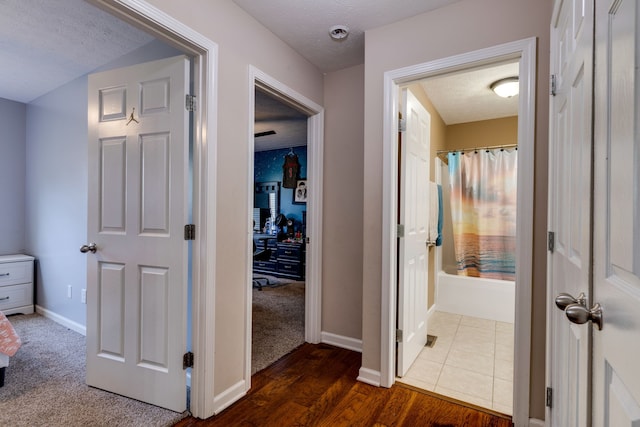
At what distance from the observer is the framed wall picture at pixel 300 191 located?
5.97 meters

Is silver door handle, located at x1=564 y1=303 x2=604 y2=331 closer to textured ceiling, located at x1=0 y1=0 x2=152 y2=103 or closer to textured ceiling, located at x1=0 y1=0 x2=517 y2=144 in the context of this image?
textured ceiling, located at x1=0 y1=0 x2=517 y2=144

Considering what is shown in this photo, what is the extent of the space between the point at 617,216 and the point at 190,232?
1762 millimetres

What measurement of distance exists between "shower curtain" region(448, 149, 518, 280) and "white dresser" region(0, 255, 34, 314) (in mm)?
4968

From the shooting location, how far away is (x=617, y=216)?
613mm

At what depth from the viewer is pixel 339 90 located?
278cm

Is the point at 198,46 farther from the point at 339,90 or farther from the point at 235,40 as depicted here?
the point at 339,90

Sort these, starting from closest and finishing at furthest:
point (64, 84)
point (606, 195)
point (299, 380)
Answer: point (606, 195), point (299, 380), point (64, 84)

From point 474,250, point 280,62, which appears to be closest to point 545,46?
point 280,62

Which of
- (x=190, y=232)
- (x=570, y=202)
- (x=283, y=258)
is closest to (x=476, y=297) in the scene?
(x=570, y=202)

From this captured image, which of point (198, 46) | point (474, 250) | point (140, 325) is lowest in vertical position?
point (140, 325)

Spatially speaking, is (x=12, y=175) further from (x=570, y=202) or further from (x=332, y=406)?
(x=570, y=202)

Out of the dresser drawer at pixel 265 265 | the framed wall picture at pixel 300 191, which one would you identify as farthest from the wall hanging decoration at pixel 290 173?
the dresser drawer at pixel 265 265

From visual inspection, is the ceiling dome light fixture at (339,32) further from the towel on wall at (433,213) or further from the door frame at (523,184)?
the towel on wall at (433,213)

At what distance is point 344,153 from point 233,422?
82.8 inches
